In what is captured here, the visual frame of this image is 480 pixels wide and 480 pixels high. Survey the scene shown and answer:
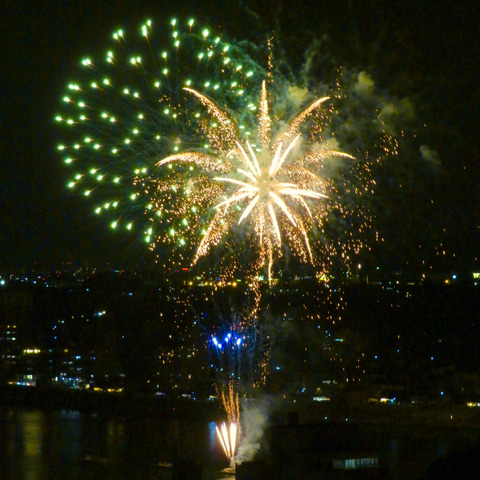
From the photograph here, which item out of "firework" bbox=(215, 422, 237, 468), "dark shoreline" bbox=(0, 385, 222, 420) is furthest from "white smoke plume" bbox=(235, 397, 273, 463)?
"dark shoreline" bbox=(0, 385, 222, 420)

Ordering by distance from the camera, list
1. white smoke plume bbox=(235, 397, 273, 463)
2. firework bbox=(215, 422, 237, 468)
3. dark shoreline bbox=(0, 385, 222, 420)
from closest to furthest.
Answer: white smoke plume bbox=(235, 397, 273, 463) → firework bbox=(215, 422, 237, 468) → dark shoreline bbox=(0, 385, 222, 420)

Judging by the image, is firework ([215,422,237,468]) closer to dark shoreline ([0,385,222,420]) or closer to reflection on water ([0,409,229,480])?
reflection on water ([0,409,229,480])

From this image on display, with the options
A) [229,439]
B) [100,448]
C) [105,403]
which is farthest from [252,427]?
[105,403]

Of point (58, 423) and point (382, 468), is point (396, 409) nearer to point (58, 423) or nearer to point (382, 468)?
point (382, 468)

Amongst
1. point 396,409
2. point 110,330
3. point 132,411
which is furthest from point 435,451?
point 110,330

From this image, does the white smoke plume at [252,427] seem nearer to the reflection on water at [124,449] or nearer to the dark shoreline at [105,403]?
the reflection on water at [124,449]

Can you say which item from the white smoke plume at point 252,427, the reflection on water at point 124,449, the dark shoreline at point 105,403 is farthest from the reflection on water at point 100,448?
the white smoke plume at point 252,427

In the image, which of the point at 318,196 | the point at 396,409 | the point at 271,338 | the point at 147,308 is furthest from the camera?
the point at 147,308

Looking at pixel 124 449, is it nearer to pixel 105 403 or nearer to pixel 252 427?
pixel 252 427

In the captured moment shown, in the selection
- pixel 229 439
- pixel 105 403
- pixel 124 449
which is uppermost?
pixel 105 403

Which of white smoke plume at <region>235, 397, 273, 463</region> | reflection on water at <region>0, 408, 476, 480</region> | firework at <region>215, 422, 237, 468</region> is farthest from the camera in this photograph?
firework at <region>215, 422, 237, 468</region>

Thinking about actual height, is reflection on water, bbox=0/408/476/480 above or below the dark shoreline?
below
